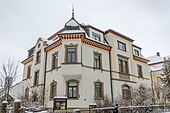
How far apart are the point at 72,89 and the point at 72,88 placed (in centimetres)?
11

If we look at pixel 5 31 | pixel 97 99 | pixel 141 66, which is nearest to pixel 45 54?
pixel 5 31

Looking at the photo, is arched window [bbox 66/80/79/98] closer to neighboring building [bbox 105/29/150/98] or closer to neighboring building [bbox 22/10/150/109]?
neighboring building [bbox 22/10/150/109]

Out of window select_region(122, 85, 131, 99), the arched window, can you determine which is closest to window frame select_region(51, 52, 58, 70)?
the arched window

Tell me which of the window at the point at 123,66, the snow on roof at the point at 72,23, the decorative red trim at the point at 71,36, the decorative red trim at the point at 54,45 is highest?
the snow on roof at the point at 72,23

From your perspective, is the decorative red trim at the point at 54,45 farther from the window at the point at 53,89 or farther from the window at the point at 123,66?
the window at the point at 123,66

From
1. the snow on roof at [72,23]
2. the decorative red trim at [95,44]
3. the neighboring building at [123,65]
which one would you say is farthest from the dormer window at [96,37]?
the snow on roof at [72,23]

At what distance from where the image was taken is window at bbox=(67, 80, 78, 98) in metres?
19.2

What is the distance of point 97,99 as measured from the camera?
795 inches

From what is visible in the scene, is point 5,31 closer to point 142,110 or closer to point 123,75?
point 123,75

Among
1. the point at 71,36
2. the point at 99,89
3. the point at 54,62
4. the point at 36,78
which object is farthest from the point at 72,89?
the point at 36,78

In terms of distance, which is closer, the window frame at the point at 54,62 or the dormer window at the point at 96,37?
the window frame at the point at 54,62

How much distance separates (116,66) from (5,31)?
1536cm

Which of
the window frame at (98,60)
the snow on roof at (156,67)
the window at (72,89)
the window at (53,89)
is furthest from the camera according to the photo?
the snow on roof at (156,67)

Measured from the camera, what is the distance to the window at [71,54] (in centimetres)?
1994
